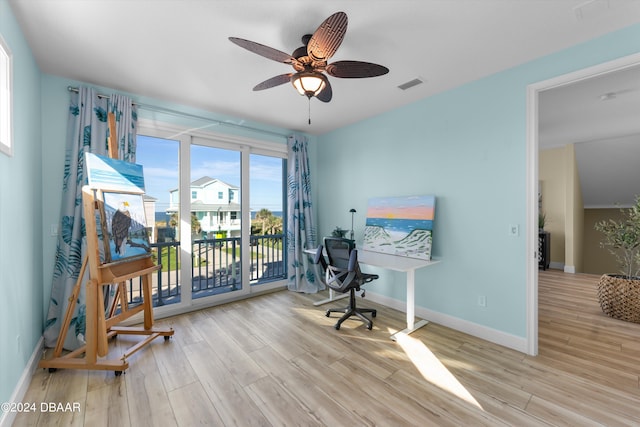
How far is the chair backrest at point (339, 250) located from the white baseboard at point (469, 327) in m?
1.17

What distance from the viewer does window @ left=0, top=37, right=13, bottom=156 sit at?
5.71 feet

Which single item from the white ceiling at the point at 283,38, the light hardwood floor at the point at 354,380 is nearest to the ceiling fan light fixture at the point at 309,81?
the white ceiling at the point at 283,38

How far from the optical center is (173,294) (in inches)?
144

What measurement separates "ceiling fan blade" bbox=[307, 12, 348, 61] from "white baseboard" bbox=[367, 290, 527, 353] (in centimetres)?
296

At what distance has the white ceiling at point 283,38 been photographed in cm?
179

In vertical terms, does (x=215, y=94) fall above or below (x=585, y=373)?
above

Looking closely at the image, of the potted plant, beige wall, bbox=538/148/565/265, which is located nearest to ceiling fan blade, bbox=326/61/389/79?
the potted plant

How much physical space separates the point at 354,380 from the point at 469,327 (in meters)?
1.56

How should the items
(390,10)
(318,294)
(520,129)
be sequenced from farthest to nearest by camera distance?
(318,294), (520,129), (390,10)

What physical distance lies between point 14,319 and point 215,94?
264 centimetres

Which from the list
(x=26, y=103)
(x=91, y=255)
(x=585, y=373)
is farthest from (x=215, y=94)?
(x=585, y=373)

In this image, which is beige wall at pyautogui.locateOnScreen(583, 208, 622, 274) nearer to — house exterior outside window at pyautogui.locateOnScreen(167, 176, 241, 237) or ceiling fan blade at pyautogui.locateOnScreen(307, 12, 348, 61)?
ceiling fan blade at pyautogui.locateOnScreen(307, 12, 348, 61)

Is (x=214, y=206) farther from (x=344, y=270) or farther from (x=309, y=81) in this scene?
(x=309, y=81)

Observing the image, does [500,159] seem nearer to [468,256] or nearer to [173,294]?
[468,256]
